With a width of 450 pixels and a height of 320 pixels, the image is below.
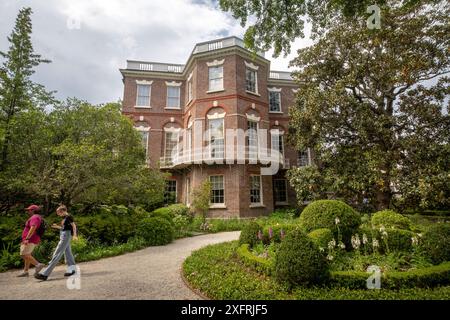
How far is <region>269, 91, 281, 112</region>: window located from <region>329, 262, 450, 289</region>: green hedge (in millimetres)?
18427

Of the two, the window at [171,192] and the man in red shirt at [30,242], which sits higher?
the window at [171,192]

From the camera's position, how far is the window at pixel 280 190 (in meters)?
20.0

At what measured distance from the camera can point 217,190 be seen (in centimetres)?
1645

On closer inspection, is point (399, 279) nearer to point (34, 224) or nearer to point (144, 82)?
point (34, 224)

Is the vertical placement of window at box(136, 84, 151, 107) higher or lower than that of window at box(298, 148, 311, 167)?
higher

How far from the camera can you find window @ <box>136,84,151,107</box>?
69.4ft

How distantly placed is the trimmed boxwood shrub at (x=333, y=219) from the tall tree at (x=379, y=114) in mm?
5830

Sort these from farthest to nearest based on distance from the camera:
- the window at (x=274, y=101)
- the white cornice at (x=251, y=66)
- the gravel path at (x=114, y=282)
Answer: the window at (x=274, y=101)
the white cornice at (x=251, y=66)
the gravel path at (x=114, y=282)

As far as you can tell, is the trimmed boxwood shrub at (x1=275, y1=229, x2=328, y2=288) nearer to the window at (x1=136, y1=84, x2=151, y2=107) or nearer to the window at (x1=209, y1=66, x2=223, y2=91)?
the window at (x1=209, y1=66, x2=223, y2=91)

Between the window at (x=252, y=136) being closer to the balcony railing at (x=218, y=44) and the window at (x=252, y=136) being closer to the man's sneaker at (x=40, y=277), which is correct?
the balcony railing at (x=218, y=44)

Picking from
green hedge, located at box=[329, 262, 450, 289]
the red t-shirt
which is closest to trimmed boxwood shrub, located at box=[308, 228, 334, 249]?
green hedge, located at box=[329, 262, 450, 289]

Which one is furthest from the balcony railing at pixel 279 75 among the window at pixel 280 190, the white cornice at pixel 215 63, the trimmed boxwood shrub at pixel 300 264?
the trimmed boxwood shrub at pixel 300 264

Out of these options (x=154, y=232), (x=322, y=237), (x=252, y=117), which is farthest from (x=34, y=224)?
(x=252, y=117)
